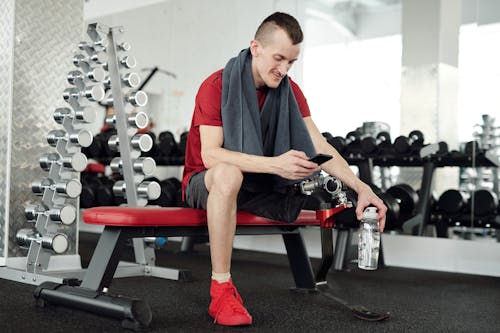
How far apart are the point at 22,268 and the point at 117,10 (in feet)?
16.5

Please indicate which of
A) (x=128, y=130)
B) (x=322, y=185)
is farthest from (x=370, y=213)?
(x=128, y=130)

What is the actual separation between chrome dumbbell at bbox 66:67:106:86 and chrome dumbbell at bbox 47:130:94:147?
0.87 feet

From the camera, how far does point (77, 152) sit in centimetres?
306

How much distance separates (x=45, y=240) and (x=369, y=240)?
1651 mm

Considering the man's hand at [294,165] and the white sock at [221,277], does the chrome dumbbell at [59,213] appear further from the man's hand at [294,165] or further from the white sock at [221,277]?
the man's hand at [294,165]

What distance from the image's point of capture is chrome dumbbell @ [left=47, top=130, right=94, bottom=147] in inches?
118

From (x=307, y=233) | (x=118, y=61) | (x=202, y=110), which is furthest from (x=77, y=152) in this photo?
(x=307, y=233)

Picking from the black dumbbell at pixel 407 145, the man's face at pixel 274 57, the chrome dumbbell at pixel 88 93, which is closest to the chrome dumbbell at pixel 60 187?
the chrome dumbbell at pixel 88 93

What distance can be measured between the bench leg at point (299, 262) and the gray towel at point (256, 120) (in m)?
0.46

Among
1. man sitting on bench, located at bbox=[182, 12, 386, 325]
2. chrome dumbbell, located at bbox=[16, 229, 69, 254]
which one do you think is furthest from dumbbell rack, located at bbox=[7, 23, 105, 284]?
man sitting on bench, located at bbox=[182, 12, 386, 325]

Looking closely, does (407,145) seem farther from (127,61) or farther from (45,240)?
(45,240)

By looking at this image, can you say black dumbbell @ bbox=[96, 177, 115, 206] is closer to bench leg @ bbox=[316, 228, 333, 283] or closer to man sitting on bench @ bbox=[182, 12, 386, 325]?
man sitting on bench @ bbox=[182, 12, 386, 325]

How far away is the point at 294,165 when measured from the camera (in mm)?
1940

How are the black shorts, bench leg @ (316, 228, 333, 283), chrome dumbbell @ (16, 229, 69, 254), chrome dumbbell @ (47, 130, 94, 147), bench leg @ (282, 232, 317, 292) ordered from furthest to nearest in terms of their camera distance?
1. chrome dumbbell @ (47, 130, 94, 147)
2. chrome dumbbell @ (16, 229, 69, 254)
3. bench leg @ (282, 232, 317, 292)
4. the black shorts
5. bench leg @ (316, 228, 333, 283)
